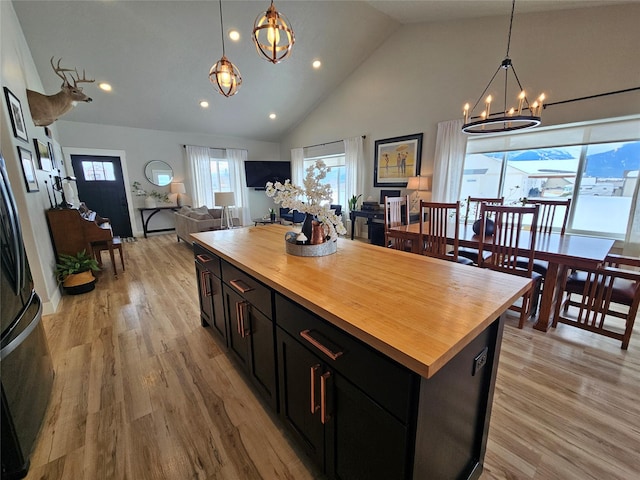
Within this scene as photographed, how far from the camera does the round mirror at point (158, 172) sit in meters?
6.63

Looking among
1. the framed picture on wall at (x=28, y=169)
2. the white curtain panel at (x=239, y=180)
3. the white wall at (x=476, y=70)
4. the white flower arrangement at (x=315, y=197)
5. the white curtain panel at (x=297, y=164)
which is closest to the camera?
the white flower arrangement at (x=315, y=197)

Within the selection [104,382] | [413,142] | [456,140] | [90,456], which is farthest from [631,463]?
[413,142]

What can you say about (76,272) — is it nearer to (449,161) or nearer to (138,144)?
(138,144)

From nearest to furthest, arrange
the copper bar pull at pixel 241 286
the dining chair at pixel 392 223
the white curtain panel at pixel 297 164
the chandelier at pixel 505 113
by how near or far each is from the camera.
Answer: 1. the copper bar pull at pixel 241 286
2. the chandelier at pixel 505 113
3. the dining chair at pixel 392 223
4. the white curtain panel at pixel 297 164

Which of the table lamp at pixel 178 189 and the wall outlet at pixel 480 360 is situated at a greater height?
the table lamp at pixel 178 189

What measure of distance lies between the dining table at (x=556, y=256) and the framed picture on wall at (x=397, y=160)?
106 inches

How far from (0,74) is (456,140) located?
5.34m

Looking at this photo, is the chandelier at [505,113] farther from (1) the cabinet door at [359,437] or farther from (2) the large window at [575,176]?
(1) the cabinet door at [359,437]

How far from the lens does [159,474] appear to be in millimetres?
1225


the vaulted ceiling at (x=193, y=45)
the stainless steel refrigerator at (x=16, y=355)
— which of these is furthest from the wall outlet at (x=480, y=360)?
the vaulted ceiling at (x=193, y=45)

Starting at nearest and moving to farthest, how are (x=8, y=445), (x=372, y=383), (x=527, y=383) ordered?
1. (x=372, y=383)
2. (x=8, y=445)
3. (x=527, y=383)

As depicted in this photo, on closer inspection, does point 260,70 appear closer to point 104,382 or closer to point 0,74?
point 0,74

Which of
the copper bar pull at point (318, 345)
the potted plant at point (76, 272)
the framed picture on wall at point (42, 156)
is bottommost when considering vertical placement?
the potted plant at point (76, 272)

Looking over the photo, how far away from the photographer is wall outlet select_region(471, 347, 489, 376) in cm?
98
